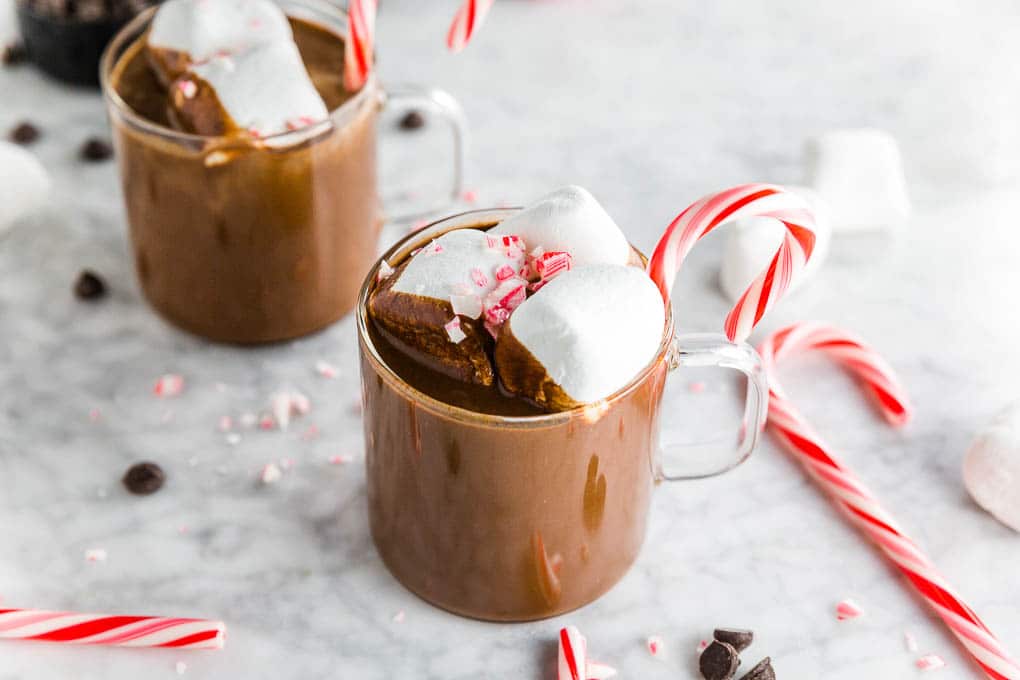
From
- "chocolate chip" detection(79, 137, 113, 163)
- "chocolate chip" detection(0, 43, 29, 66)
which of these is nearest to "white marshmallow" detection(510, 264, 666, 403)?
"chocolate chip" detection(79, 137, 113, 163)

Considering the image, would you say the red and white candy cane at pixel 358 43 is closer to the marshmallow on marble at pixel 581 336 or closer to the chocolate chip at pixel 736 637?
the marshmallow on marble at pixel 581 336

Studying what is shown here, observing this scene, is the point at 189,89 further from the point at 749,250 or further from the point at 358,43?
the point at 749,250

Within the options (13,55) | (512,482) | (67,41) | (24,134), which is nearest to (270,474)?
(512,482)

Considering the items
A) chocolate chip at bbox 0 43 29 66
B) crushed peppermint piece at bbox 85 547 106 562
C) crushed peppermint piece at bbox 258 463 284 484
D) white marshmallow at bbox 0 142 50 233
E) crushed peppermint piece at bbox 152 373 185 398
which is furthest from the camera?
chocolate chip at bbox 0 43 29 66

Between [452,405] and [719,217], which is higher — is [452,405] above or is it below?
below

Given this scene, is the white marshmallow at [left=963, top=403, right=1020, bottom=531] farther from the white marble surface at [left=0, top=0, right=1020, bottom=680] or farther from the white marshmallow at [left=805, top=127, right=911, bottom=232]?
the white marshmallow at [left=805, top=127, right=911, bottom=232]

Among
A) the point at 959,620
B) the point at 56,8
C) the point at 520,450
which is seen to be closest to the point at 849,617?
the point at 959,620

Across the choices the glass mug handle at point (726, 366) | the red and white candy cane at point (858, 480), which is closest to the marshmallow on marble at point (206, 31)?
the glass mug handle at point (726, 366)
